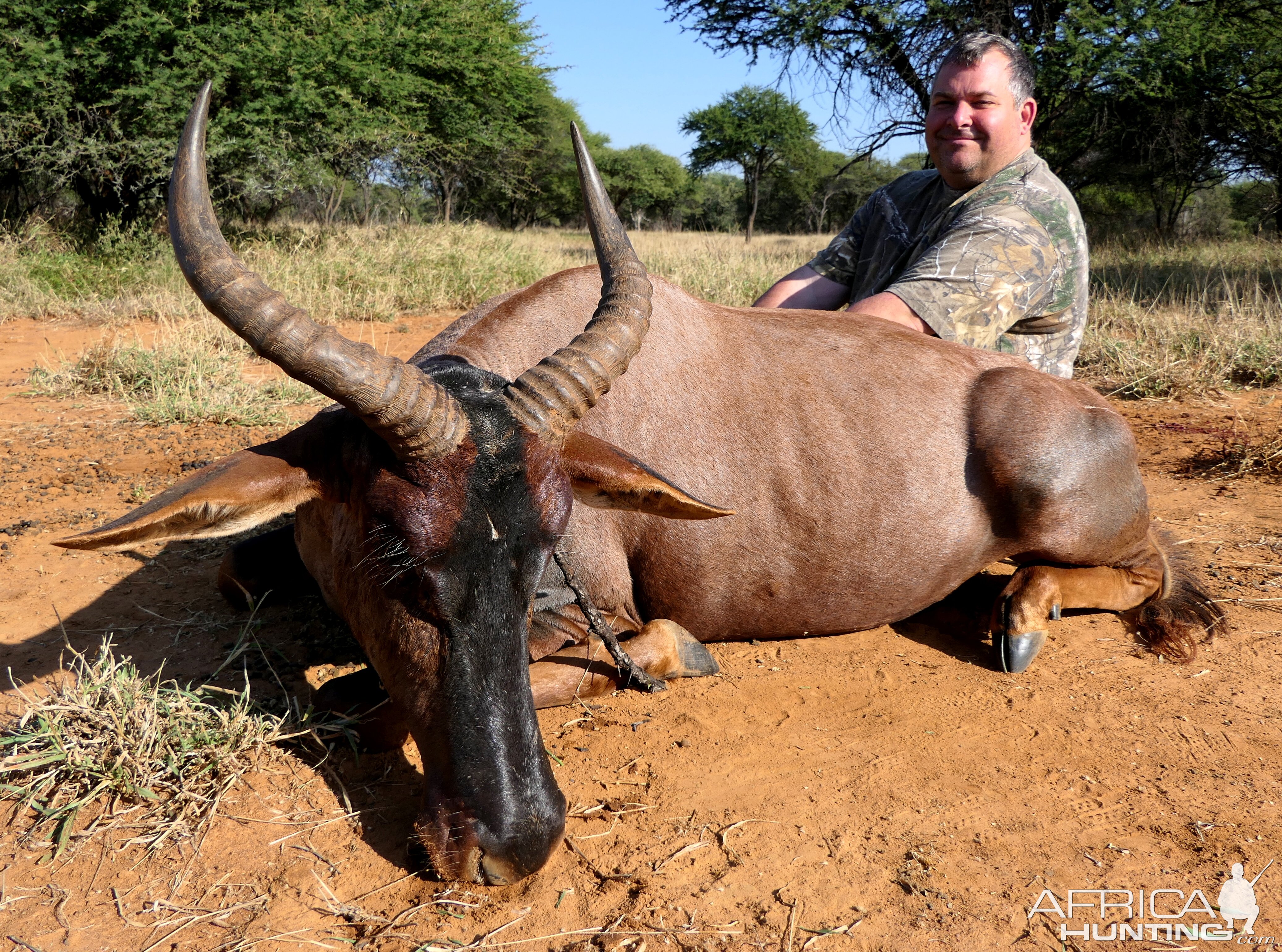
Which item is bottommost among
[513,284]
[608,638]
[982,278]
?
[608,638]

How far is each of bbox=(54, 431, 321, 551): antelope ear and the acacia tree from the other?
3962 cm

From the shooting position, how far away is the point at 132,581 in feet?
14.9

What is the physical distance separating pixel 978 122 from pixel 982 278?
1.11m

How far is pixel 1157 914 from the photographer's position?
2.59 meters

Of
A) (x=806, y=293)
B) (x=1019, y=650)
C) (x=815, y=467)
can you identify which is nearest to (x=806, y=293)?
(x=806, y=293)

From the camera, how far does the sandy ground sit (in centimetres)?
249

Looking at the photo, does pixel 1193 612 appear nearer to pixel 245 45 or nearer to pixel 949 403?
pixel 949 403

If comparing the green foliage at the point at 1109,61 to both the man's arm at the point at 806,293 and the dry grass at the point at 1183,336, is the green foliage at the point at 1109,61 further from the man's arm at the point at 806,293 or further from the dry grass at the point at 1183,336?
the man's arm at the point at 806,293

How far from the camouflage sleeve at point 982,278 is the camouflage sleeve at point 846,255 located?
126 cm

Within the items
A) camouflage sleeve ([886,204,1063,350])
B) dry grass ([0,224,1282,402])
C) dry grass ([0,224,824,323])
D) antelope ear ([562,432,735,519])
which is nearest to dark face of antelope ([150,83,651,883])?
antelope ear ([562,432,735,519])

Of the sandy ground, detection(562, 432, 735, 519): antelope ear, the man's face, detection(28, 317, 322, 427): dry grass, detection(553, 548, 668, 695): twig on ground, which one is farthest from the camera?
detection(28, 317, 322, 427): dry grass

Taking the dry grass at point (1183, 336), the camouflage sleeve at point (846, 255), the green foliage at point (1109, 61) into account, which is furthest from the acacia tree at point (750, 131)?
the camouflage sleeve at point (846, 255)

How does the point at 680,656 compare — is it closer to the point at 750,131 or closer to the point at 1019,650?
the point at 1019,650

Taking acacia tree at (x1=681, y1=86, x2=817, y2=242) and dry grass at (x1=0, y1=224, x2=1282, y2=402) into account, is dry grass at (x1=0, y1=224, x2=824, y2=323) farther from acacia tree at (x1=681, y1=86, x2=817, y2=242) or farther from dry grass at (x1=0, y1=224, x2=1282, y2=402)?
acacia tree at (x1=681, y1=86, x2=817, y2=242)
